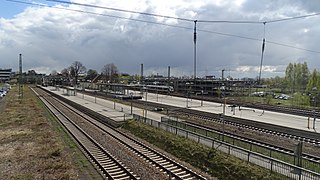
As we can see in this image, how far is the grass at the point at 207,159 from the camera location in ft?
58.2

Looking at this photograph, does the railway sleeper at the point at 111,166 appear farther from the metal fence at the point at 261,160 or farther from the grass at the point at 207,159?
the metal fence at the point at 261,160

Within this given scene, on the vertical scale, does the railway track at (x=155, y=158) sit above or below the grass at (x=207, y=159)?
below

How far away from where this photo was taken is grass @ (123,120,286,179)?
1773 centimetres

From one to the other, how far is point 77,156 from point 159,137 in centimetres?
799

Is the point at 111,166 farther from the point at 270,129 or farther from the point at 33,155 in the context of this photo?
the point at 270,129

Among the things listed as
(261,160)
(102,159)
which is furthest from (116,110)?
(261,160)

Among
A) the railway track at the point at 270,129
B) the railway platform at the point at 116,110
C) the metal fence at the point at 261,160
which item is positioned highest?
the metal fence at the point at 261,160

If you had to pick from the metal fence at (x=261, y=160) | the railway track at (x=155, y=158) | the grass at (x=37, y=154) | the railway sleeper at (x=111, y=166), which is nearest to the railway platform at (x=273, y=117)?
the railway track at (x=155, y=158)

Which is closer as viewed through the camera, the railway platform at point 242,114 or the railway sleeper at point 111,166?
the railway sleeper at point 111,166

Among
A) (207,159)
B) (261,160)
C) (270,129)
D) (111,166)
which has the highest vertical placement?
(261,160)

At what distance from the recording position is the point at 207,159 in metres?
21.2

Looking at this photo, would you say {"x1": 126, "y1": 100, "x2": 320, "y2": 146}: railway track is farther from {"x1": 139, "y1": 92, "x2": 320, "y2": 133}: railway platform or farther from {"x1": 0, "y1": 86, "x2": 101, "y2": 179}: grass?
{"x1": 0, "y1": 86, "x2": 101, "y2": 179}: grass

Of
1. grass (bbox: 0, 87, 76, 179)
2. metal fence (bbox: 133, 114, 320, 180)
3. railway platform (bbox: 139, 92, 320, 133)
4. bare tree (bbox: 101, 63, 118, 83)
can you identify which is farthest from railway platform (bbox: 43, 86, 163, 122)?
bare tree (bbox: 101, 63, 118, 83)

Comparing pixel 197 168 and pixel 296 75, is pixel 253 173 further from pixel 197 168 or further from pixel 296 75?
pixel 296 75
